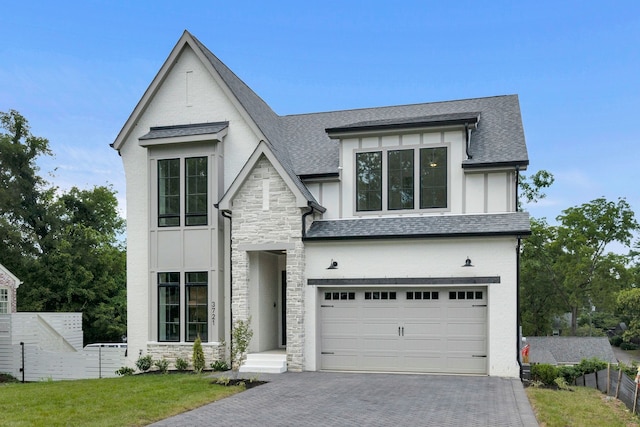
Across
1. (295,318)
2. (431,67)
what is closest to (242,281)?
(295,318)

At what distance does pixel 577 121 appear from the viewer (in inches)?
1339

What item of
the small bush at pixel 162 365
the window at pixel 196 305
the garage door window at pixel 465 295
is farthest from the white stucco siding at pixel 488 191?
the small bush at pixel 162 365

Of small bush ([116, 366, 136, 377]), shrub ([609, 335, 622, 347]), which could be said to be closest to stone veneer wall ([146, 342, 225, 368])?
small bush ([116, 366, 136, 377])

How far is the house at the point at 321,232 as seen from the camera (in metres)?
14.8

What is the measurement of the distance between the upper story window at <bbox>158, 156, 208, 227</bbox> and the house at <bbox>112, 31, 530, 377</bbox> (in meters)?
0.04

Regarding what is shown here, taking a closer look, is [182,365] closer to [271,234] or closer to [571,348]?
[271,234]

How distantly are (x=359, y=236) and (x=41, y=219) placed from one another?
3134 cm

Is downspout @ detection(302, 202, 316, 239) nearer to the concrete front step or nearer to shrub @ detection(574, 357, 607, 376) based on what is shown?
the concrete front step

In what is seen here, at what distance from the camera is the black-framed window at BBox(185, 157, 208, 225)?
16922 mm

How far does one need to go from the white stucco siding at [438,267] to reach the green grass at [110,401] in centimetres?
397

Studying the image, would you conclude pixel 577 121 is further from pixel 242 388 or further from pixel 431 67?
pixel 242 388

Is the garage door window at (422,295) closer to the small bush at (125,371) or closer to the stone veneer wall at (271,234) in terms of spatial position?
the stone veneer wall at (271,234)

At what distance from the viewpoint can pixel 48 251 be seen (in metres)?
38.3

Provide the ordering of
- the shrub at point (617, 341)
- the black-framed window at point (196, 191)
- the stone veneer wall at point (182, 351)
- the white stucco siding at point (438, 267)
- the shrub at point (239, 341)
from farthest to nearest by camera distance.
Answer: the shrub at point (617, 341) < the black-framed window at point (196, 191) < the stone veneer wall at point (182, 351) < the shrub at point (239, 341) < the white stucco siding at point (438, 267)
